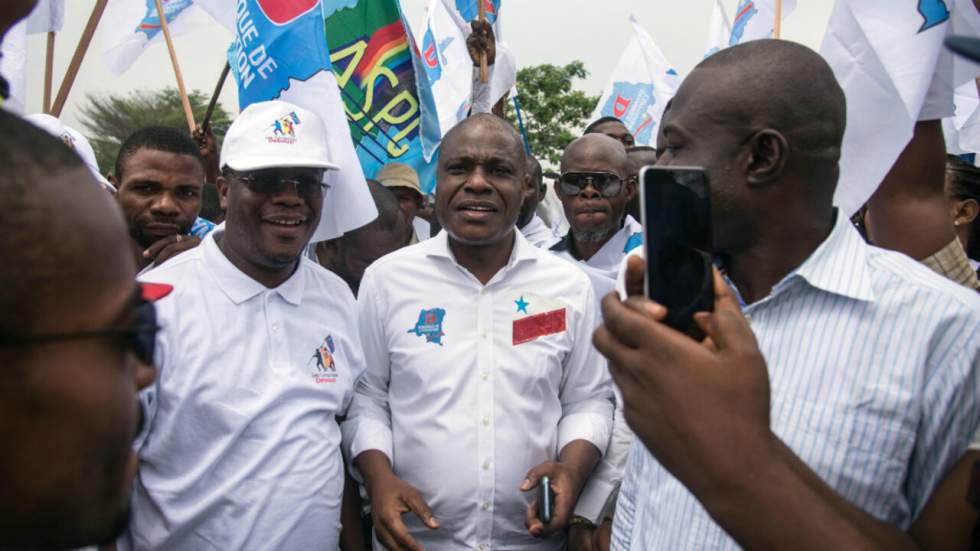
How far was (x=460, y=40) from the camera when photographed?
5.94 meters

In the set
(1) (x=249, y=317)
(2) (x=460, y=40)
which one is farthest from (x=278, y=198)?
(2) (x=460, y=40)

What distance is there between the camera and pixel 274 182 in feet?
8.98

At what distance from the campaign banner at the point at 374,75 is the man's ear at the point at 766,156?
11.8 feet

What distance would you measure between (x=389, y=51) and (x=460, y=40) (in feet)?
3.32

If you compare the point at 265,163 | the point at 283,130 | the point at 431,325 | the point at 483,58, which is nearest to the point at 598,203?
the point at 483,58

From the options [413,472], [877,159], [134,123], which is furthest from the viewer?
[134,123]

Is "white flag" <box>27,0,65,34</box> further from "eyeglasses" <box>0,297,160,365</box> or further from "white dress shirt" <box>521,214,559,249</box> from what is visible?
"eyeglasses" <box>0,297,160,365</box>

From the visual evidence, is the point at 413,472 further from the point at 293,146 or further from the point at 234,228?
the point at 293,146

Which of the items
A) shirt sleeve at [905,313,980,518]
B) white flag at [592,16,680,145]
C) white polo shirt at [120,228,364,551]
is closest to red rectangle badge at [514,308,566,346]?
white polo shirt at [120,228,364,551]

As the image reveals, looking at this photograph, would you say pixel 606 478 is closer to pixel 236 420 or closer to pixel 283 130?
pixel 236 420

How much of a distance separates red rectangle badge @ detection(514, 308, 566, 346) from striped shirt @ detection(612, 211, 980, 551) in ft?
3.98

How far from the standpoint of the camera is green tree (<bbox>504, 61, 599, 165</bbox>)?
2756 centimetres

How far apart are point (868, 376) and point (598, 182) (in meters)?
3.36

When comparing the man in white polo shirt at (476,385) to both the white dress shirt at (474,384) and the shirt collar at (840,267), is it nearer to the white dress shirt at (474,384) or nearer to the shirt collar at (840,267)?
the white dress shirt at (474,384)
